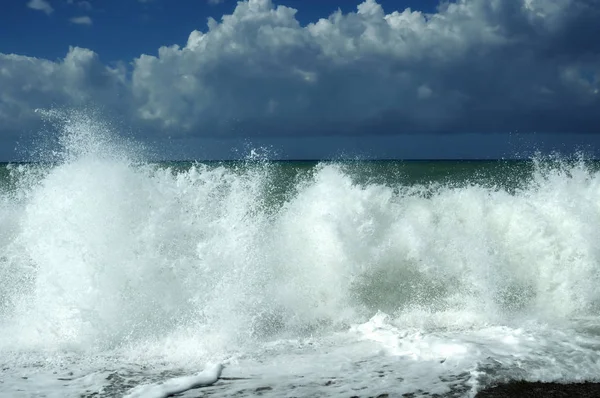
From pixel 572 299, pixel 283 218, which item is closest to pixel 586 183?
pixel 572 299

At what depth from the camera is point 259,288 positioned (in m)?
8.12

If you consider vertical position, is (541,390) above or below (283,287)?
below

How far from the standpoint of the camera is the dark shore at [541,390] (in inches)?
202

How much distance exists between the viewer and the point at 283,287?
8.67 metres

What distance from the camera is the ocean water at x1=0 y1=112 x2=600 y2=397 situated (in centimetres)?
596

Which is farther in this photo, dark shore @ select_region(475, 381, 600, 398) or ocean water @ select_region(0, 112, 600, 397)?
ocean water @ select_region(0, 112, 600, 397)

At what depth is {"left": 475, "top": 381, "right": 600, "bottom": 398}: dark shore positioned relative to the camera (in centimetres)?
513

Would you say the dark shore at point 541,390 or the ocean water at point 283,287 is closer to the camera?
the dark shore at point 541,390

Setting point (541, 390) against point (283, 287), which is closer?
point (541, 390)

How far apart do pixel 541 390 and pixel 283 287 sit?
432 cm

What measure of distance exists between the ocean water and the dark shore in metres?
0.16

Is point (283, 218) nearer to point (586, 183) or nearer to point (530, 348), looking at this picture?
point (530, 348)

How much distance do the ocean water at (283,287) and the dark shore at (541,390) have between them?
6.2 inches

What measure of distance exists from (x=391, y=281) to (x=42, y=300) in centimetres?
552
